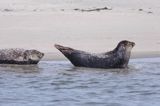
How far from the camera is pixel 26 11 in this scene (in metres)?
19.2

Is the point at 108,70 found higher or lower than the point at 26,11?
lower

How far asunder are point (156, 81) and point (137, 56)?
3475 mm

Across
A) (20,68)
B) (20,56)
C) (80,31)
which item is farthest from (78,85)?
(80,31)

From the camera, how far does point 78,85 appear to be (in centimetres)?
1027

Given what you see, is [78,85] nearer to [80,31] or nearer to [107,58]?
[107,58]

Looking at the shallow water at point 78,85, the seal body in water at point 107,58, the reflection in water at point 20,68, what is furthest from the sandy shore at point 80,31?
the shallow water at point 78,85

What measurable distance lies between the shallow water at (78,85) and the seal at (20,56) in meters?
0.19

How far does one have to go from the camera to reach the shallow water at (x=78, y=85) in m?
8.88

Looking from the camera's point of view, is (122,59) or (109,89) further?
(122,59)

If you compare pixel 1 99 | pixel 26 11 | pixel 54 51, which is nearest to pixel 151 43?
pixel 54 51

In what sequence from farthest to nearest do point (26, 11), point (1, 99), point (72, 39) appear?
1. point (26, 11)
2. point (72, 39)
3. point (1, 99)

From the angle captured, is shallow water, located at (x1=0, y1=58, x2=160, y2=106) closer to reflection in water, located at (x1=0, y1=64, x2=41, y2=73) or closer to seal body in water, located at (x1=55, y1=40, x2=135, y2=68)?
reflection in water, located at (x1=0, y1=64, x2=41, y2=73)

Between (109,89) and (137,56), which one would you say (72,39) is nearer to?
(137,56)

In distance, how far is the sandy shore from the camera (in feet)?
49.2
